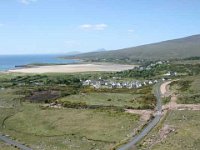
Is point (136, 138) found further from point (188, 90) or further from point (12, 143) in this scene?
point (188, 90)

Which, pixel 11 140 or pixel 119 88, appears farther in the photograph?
pixel 119 88

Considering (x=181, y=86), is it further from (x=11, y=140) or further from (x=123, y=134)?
(x=11, y=140)

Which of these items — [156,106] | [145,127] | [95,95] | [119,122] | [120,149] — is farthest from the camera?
[95,95]

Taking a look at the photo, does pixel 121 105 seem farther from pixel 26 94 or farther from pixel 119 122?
pixel 26 94

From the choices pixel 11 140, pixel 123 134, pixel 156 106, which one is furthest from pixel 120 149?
pixel 156 106

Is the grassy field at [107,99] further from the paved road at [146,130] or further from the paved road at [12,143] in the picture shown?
the paved road at [12,143]

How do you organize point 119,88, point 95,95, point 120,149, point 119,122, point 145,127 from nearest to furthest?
point 120,149
point 145,127
point 119,122
point 95,95
point 119,88
